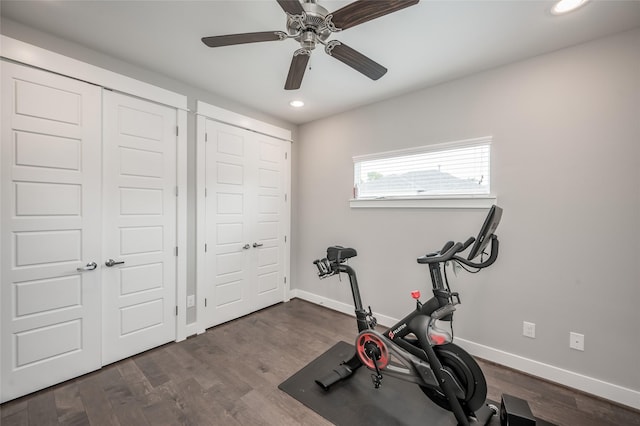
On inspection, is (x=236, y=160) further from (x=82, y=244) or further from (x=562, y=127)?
(x=562, y=127)

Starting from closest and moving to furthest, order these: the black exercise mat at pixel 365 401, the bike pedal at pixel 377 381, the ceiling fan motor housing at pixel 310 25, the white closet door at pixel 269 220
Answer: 1. the ceiling fan motor housing at pixel 310 25
2. the black exercise mat at pixel 365 401
3. the bike pedal at pixel 377 381
4. the white closet door at pixel 269 220

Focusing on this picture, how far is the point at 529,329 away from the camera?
2176 mm

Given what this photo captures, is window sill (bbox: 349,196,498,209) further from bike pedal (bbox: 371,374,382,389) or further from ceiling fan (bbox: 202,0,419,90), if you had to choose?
bike pedal (bbox: 371,374,382,389)

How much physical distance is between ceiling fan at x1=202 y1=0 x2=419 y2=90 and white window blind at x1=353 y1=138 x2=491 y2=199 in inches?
53.9

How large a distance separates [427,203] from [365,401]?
1.86 m

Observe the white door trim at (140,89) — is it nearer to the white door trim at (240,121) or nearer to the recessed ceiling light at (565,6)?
the white door trim at (240,121)

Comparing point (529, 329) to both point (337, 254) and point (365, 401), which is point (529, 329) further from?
point (337, 254)

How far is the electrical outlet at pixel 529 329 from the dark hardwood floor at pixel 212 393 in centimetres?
34

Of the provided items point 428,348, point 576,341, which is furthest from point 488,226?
point 576,341

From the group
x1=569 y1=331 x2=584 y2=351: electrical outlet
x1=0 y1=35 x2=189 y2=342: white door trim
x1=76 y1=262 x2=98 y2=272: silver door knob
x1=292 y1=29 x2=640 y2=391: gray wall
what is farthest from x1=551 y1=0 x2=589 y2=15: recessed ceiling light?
x1=76 y1=262 x2=98 y2=272: silver door knob

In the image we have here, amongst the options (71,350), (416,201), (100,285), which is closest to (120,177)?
(100,285)

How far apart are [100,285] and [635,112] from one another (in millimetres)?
4314

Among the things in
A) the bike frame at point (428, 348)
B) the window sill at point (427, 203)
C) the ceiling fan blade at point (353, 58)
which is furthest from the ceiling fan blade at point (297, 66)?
the window sill at point (427, 203)

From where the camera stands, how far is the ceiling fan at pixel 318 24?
4.09ft
